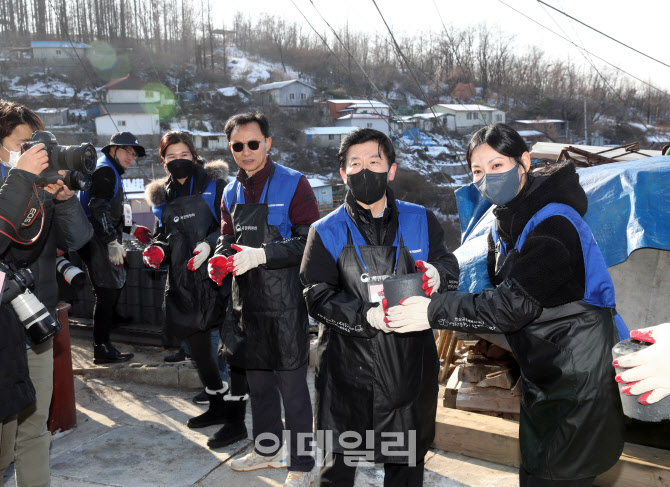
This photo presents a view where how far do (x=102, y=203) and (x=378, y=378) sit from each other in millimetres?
3490

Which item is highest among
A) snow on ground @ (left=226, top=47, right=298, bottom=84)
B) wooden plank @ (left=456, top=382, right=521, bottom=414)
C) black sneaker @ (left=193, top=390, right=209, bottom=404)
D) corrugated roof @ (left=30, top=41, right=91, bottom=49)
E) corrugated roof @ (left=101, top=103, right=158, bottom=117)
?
corrugated roof @ (left=30, top=41, right=91, bottom=49)

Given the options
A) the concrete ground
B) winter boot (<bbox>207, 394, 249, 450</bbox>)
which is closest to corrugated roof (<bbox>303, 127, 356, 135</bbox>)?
the concrete ground

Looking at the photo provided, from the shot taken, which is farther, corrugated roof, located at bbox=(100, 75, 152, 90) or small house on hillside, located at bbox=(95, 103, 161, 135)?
corrugated roof, located at bbox=(100, 75, 152, 90)

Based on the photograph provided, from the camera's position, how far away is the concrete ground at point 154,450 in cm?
324

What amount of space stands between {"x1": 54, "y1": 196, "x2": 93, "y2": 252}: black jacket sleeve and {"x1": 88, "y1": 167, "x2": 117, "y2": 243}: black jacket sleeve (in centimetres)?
189

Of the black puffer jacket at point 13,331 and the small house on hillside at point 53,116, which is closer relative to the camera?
the black puffer jacket at point 13,331

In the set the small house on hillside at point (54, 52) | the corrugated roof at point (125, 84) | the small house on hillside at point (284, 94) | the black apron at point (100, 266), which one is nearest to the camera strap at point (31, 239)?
the black apron at point (100, 266)

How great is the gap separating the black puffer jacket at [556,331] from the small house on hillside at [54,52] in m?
75.7

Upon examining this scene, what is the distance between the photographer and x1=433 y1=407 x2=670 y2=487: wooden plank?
2.91 meters

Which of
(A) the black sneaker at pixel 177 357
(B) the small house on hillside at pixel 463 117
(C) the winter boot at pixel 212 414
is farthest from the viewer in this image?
(B) the small house on hillside at pixel 463 117

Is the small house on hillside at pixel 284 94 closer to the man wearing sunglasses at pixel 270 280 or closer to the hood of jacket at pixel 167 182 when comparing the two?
the hood of jacket at pixel 167 182

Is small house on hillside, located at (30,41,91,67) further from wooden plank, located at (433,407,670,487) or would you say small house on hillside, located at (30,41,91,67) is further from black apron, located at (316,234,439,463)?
black apron, located at (316,234,439,463)

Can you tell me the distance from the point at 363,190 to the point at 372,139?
0.24 meters

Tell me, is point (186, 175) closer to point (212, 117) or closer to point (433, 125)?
point (212, 117)
